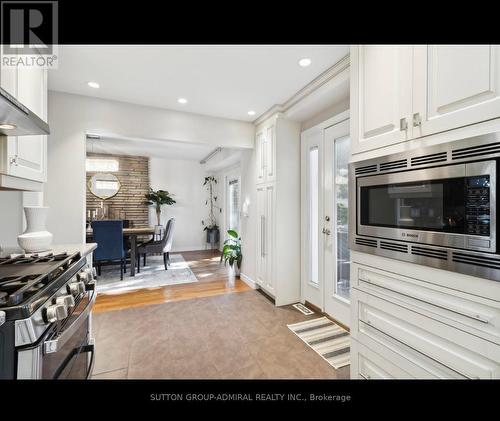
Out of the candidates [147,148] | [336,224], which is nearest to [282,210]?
[336,224]

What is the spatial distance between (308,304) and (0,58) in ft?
10.5

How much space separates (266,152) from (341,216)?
1.33 meters

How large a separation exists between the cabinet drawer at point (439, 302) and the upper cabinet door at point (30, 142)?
2.03 metres

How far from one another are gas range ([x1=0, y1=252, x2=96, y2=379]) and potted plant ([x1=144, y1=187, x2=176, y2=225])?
4611 mm

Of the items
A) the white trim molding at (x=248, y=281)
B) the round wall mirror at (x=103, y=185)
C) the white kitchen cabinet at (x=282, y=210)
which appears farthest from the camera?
the round wall mirror at (x=103, y=185)

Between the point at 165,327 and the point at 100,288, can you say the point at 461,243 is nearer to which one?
the point at 165,327

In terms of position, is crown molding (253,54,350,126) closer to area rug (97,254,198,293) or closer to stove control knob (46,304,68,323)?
stove control knob (46,304,68,323)

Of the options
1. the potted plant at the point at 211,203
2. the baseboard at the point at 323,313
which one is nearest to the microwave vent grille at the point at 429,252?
the baseboard at the point at 323,313

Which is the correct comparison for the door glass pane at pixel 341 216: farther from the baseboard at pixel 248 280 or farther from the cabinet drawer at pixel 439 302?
the baseboard at pixel 248 280

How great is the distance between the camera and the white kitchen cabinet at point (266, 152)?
292 cm

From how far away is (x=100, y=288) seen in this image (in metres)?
3.38

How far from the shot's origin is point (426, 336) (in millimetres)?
985

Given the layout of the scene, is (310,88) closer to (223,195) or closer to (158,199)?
(223,195)
